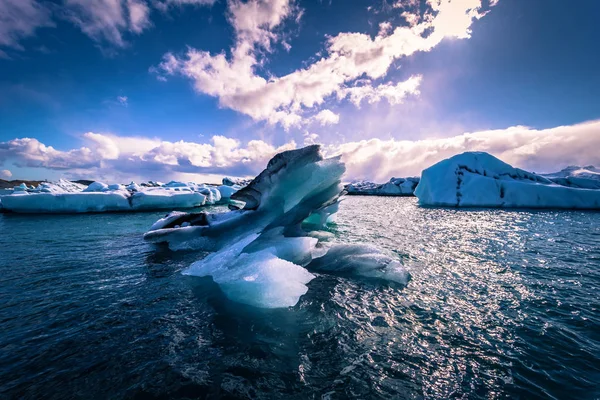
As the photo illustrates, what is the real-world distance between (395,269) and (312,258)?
2251 millimetres

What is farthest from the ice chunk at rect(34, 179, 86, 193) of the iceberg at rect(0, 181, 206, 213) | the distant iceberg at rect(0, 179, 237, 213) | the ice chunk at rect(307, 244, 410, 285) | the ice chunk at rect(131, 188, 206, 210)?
the ice chunk at rect(307, 244, 410, 285)

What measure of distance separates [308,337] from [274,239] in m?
3.76

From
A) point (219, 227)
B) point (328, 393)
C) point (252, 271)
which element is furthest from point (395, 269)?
point (219, 227)

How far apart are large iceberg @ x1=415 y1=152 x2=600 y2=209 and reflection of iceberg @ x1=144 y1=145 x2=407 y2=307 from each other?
29230mm

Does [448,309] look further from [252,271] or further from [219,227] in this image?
[219,227]

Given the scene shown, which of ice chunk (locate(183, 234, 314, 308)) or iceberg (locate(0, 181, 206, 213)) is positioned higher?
iceberg (locate(0, 181, 206, 213))

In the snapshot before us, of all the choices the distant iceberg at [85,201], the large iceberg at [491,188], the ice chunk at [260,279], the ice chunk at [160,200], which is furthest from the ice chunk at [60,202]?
the large iceberg at [491,188]

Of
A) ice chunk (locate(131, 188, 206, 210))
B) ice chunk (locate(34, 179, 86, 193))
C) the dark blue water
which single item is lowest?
the dark blue water

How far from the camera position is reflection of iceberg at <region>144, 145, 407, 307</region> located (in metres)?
4.58

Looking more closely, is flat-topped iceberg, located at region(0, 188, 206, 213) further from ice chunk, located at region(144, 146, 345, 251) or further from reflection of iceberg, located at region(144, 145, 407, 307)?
ice chunk, located at region(144, 146, 345, 251)

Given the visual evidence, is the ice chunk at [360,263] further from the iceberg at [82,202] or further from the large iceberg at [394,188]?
the large iceberg at [394,188]

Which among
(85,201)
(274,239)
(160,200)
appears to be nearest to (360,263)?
(274,239)

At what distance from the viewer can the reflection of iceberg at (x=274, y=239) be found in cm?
Answer: 458

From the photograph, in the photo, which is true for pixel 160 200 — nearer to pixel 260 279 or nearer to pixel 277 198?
pixel 277 198
